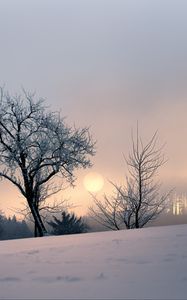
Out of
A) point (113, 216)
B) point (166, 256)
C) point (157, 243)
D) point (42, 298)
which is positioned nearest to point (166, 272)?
point (166, 256)

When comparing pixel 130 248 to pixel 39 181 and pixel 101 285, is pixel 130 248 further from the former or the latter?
pixel 39 181

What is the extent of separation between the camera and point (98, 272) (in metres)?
5.15

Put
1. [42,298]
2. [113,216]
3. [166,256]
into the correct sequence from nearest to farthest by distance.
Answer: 1. [42,298]
2. [166,256]
3. [113,216]

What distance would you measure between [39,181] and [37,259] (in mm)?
17724

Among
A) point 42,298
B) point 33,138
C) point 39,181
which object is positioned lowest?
point 42,298

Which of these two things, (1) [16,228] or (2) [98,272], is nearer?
(2) [98,272]

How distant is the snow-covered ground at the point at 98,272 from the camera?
4.15 meters

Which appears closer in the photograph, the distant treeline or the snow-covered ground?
the snow-covered ground

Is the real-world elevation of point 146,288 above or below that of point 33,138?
below

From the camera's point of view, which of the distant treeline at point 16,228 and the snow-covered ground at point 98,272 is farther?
the distant treeline at point 16,228

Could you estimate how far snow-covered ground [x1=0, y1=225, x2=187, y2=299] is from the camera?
13.6 feet

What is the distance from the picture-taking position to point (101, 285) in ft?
14.5

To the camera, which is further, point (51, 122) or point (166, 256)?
point (51, 122)

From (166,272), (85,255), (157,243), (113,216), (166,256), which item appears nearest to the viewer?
(166,272)
